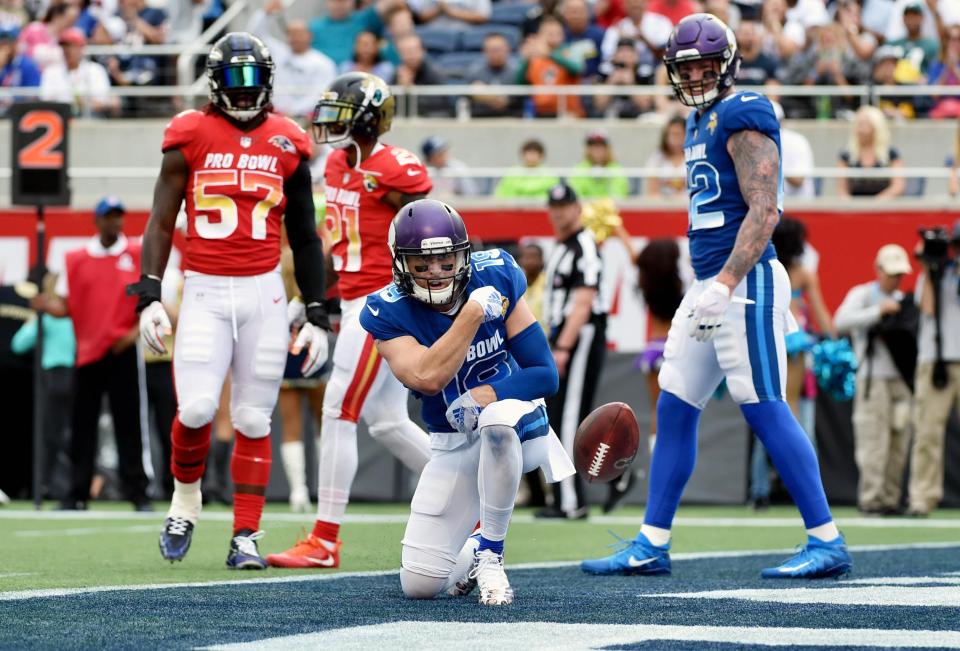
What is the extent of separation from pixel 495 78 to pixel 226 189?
391 inches

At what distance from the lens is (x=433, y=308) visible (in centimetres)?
558

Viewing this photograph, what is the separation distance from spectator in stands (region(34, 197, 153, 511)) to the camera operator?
17.2ft

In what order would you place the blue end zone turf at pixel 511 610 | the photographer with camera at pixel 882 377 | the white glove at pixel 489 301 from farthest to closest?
the photographer with camera at pixel 882 377 → the white glove at pixel 489 301 → the blue end zone turf at pixel 511 610

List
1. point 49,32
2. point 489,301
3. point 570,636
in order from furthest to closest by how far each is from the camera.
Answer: point 49,32, point 489,301, point 570,636

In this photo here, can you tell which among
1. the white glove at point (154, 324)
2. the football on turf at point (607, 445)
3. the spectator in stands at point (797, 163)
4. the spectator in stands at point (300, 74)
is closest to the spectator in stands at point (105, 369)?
the spectator in stands at point (300, 74)

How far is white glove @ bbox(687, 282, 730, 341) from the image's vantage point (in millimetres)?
6250

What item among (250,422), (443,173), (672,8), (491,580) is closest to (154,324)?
(250,422)

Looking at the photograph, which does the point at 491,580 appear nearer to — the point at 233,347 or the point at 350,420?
the point at 350,420

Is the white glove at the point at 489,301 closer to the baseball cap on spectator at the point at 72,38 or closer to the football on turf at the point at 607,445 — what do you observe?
the football on turf at the point at 607,445

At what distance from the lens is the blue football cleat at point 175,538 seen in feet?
22.3

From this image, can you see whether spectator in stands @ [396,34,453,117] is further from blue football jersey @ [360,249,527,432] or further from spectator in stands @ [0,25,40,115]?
blue football jersey @ [360,249,527,432]

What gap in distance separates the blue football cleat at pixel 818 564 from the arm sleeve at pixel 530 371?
1399 millimetres

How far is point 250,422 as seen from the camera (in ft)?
22.4

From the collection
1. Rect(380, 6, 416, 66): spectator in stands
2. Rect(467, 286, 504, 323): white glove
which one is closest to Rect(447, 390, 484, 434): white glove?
Rect(467, 286, 504, 323): white glove
